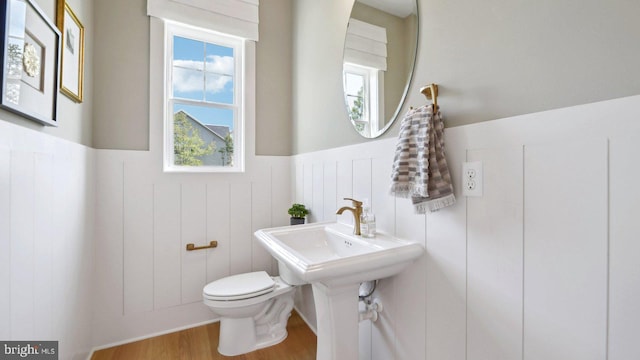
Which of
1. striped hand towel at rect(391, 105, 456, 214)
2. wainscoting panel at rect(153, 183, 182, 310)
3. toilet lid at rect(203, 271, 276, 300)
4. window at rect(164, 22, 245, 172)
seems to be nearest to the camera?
striped hand towel at rect(391, 105, 456, 214)

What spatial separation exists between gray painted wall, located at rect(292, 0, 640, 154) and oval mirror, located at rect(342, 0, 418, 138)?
6cm

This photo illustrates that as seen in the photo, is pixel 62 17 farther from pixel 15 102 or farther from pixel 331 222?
pixel 331 222

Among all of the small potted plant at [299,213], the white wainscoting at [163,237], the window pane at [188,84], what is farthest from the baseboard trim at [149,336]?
the window pane at [188,84]

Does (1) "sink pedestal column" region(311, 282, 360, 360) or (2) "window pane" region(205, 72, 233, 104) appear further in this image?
(2) "window pane" region(205, 72, 233, 104)

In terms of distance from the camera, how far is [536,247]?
0.75m

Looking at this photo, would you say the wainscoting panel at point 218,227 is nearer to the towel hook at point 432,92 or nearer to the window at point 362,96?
the window at point 362,96

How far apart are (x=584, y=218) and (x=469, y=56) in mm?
612

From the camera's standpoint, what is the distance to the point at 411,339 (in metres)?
1.15

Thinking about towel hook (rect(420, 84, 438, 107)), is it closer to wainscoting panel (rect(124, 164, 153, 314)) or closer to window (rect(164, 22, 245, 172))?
window (rect(164, 22, 245, 172))

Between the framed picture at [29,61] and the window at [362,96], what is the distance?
1372mm

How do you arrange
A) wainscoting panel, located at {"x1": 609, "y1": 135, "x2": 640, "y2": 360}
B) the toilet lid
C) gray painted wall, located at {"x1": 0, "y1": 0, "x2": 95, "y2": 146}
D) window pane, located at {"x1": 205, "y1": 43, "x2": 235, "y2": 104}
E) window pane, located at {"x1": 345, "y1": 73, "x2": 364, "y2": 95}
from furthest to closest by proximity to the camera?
window pane, located at {"x1": 205, "y1": 43, "x2": 235, "y2": 104} → the toilet lid → window pane, located at {"x1": 345, "y1": 73, "x2": 364, "y2": 95} → gray painted wall, located at {"x1": 0, "y1": 0, "x2": 95, "y2": 146} → wainscoting panel, located at {"x1": 609, "y1": 135, "x2": 640, "y2": 360}

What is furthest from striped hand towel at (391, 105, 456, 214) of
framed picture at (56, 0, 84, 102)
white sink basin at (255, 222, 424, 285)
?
A: framed picture at (56, 0, 84, 102)

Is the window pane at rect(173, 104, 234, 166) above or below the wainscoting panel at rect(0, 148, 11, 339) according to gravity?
above

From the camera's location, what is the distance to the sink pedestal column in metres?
1.11
